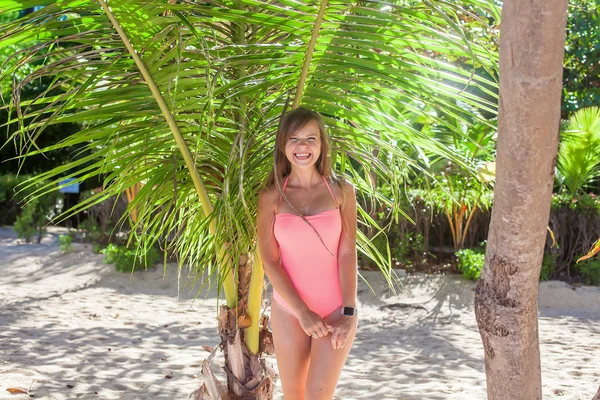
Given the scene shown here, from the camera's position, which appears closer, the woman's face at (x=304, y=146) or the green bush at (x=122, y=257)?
the woman's face at (x=304, y=146)

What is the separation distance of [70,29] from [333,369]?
4.80 feet

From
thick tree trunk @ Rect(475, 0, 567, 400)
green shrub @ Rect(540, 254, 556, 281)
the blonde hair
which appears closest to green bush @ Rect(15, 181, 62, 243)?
green shrub @ Rect(540, 254, 556, 281)

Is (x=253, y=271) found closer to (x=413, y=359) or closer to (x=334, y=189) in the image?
(x=334, y=189)

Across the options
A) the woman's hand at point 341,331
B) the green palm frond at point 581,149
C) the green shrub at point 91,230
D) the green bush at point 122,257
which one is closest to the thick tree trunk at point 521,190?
the woman's hand at point 341,331

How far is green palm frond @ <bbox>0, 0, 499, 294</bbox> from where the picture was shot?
8.53 feet

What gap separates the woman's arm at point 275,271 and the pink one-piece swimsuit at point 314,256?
0.11 feet

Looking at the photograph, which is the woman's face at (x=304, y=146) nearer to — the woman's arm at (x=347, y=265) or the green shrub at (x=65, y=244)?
the woman's arm at (x=347, y=265)

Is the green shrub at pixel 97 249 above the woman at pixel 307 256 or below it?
below

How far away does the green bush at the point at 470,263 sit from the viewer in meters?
8.04

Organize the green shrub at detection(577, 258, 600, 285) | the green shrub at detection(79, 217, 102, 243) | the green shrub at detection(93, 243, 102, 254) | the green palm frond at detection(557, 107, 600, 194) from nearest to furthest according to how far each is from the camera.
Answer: the green shrub at detection(577, 258, 600, 285), the green palm frond at detection(557, 107, 600, 194), the green shrub at detection(93, 243, 102, 254), the green shrub at detection(79, 217, 102, 243)

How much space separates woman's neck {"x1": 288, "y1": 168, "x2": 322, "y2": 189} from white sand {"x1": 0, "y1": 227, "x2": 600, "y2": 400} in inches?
82.7

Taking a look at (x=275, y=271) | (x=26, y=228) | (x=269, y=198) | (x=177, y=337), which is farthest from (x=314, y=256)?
(x=26, y=228)

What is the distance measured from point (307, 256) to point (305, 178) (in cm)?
Answer: 28

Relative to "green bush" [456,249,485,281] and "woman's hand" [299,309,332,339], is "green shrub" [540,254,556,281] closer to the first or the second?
"green bush" [456,249,485,281]
